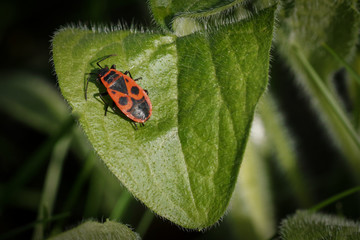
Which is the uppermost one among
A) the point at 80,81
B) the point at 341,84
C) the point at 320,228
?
the point at 80,81

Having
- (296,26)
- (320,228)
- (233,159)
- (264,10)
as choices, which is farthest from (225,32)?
(320,228)

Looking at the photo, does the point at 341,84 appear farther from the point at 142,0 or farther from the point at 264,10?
the point at 264,10

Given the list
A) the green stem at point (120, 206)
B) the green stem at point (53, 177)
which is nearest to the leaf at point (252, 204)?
the green stem at point (120, 206)

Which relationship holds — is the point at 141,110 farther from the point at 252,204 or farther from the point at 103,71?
the point at 252,204

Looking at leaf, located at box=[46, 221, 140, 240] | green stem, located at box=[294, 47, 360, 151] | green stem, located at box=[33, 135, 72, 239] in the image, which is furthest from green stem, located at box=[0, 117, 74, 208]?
green stem, located at box=[294, 47, 360, 151]

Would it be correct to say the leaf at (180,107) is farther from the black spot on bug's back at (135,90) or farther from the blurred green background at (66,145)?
the blurred green background at (66,145)
